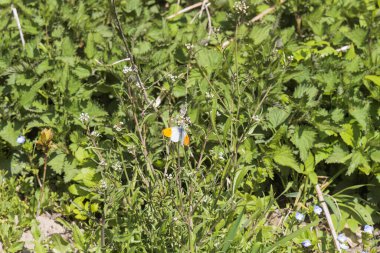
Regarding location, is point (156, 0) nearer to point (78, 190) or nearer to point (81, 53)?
point (81, 53)

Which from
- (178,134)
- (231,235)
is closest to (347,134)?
(231,235)

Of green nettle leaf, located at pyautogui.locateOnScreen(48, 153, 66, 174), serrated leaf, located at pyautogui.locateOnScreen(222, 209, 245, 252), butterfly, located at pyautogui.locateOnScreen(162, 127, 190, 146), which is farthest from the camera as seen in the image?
green nettle leaf, located at pyautogui.locateOnScreen(48, 153, 66, 174)

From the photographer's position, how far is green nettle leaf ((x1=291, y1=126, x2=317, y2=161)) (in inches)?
141

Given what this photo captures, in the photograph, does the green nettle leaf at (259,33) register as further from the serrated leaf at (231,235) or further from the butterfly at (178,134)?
the butterfly at (178,134)

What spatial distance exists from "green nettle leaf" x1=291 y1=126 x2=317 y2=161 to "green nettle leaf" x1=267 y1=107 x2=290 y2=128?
100 mm

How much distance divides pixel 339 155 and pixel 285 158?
12.9 inches

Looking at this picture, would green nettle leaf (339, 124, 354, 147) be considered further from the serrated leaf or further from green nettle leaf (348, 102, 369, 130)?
the serrated leaf

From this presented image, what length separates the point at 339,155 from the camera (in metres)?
3.65

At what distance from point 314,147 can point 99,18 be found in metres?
1.70

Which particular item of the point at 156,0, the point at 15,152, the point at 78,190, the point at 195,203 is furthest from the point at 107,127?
the point at 156,0

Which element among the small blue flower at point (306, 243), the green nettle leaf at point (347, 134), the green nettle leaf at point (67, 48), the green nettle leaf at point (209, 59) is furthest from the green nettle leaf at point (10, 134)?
the green nettle leaf at point (347, 134)

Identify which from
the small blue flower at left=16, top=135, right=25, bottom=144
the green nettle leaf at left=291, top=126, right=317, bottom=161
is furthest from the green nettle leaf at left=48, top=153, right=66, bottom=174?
the green nettle leaf at left=291, top=126, right=317, bottom=161

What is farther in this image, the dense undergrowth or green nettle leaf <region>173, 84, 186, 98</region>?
green nettle leaf <region>173, 84, 186, 98</region>

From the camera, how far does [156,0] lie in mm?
4824
